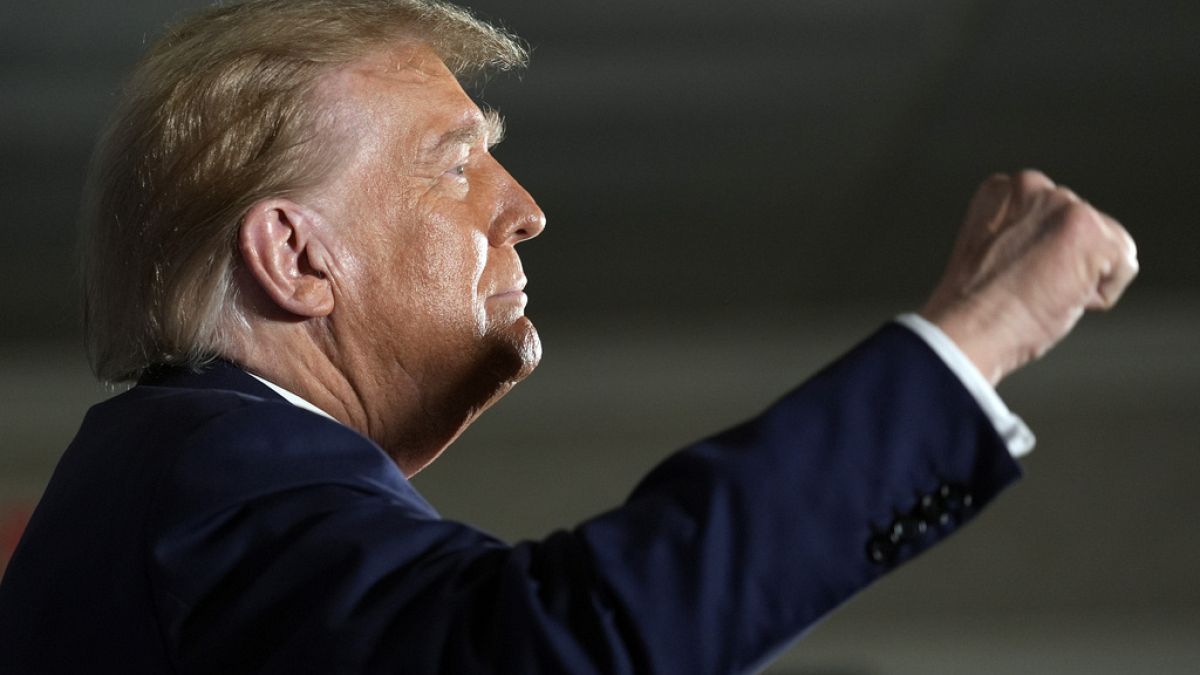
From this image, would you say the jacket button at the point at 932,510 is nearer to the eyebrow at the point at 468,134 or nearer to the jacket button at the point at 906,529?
the jacket button at the point at 906,529

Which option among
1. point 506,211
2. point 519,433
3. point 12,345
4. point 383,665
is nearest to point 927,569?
point 519,433

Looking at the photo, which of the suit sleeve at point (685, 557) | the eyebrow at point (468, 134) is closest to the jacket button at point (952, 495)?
the suit sleeve at point (685, 557)

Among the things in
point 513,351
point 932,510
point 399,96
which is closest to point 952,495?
point 932,510

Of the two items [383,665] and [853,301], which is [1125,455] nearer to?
[853,301]

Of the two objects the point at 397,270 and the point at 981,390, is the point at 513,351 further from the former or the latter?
the point at 981,390

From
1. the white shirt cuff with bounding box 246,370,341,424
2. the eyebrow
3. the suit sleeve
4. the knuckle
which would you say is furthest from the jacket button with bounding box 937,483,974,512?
the eyebrow

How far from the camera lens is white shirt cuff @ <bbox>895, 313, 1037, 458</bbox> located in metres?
0.82

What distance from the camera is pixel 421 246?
1.25 metres

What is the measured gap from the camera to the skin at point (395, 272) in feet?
4.02

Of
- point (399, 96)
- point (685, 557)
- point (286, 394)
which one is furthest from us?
point (399, 96)

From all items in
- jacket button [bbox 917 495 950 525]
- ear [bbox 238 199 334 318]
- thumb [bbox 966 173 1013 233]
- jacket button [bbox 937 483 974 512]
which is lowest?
ear [bbox 238 199 334 318]

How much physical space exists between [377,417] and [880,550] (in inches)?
23.9

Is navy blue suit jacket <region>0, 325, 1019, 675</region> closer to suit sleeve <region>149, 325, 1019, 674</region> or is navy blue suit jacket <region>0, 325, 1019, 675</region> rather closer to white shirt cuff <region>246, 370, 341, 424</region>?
suit sleeve <region>149, 325, 1019, 674</region>

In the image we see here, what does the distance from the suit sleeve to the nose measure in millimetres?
483
